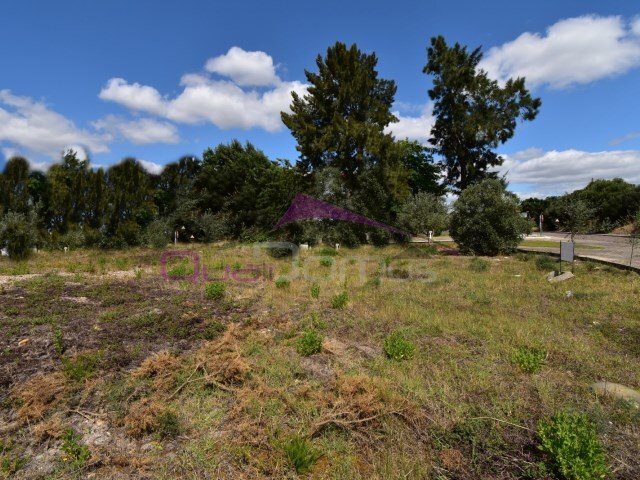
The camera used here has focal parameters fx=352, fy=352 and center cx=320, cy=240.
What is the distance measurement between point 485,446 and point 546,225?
143ft

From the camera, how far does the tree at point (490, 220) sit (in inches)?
604

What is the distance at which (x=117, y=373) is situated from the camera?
4.12m

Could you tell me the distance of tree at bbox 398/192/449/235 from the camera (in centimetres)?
2019

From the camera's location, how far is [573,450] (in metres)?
2.42

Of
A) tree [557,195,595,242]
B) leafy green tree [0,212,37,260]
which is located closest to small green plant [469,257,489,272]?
tree [557,195,595,242]

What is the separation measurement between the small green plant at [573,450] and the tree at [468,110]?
22038 millimetres

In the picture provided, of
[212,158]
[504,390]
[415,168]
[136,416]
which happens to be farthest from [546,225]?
[136,416]

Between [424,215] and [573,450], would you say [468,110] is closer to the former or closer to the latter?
[424,215]

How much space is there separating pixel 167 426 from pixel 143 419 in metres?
0.24

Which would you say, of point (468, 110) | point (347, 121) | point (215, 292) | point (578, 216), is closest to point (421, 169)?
point (468, 110)

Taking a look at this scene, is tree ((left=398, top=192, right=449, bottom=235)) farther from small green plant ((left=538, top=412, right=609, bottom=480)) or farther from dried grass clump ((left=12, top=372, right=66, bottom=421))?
dried grass clump ((left=12, top=372, right=66, bottom=421))

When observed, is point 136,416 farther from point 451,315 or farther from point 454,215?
point 454,215

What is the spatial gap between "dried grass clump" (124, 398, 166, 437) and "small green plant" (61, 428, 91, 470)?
0.34 metres

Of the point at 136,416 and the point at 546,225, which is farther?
the point at 546,225
